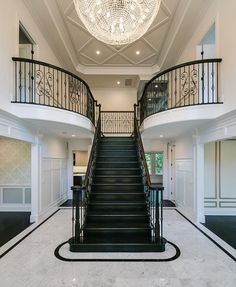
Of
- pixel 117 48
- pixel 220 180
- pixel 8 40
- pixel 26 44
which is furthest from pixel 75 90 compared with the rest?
pixel 220 180

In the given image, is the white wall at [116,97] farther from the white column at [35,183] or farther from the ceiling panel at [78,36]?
the white column at [35,183]

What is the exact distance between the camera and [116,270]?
10.5ft

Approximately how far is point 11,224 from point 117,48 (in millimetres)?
6096

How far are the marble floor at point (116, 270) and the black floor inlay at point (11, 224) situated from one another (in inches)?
25.3

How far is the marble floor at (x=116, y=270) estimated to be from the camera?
2.92m

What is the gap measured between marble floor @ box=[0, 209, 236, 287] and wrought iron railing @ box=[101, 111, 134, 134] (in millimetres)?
6315

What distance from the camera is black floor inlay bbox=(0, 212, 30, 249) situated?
4695mm

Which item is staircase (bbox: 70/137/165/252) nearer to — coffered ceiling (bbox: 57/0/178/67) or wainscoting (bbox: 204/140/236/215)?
wainscoting (bbox: 204/140/236/215)

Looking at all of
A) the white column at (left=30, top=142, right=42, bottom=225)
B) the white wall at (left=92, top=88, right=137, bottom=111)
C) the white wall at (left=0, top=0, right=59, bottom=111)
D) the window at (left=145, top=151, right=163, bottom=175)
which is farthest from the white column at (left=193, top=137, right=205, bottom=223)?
the window at (left=145, top=151, right=163, bottom=175)

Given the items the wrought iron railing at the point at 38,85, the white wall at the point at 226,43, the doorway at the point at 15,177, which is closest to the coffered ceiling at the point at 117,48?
the white wall at the point at 226,43

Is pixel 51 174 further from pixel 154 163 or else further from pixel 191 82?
pixel 154 163

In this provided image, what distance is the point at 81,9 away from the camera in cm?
292

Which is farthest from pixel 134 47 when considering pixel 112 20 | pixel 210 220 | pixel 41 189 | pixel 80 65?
pixel 210 220

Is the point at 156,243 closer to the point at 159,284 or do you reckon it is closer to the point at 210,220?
the point at 159,284
